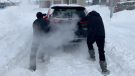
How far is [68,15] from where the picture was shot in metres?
5.24

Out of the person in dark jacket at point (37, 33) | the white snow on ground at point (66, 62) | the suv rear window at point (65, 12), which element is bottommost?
the white snow on ground at point (66, 62)

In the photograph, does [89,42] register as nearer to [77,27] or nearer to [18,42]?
[77,27]

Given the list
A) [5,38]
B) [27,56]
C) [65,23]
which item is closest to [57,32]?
[65,23]

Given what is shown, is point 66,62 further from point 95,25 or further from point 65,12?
point 65,12

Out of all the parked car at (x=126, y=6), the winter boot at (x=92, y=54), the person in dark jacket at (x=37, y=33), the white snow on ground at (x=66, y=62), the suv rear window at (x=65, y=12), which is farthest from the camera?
the parked car at (x=126, y=6)

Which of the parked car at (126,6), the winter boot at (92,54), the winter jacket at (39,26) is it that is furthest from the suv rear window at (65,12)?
the parked car at (126,6)

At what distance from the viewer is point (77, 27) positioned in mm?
4941

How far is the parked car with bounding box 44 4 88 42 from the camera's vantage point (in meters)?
4.91

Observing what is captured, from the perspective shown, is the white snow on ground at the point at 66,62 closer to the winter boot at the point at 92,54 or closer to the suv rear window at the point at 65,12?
the winter boot at the point at 92,54

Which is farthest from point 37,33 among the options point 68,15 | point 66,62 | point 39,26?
point 68,15

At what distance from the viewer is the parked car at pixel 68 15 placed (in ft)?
16.1

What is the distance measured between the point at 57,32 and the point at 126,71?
2.31m

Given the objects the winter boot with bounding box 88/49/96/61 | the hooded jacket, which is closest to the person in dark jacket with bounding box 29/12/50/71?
the hooded jacket

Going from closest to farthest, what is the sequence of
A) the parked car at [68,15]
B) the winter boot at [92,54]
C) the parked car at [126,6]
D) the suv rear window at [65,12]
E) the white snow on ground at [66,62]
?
the white snow on ground at [66,62] → the winter boot at [92,54] → the parked car at [68,15] → the suv rear window at [65,12] → the parked car at [126,6]
